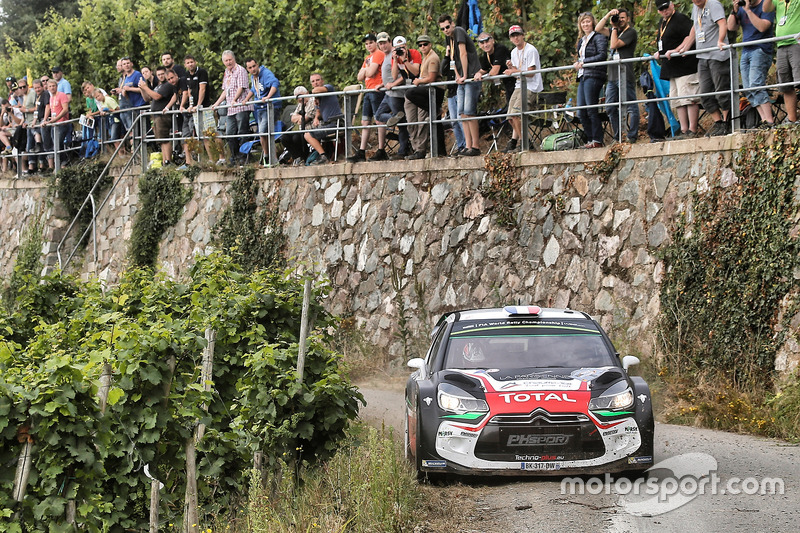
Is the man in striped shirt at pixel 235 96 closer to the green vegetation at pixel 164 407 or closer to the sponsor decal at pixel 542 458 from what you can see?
the green vegetation at pixel 164 407

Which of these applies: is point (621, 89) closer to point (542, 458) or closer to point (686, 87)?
→ point (686, 87)

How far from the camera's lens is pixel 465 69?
54.7 feet

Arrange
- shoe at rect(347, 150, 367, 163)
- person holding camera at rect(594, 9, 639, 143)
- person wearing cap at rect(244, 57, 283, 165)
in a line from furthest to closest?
person wearing cap at rect(244, 57, 283, 165) < shoe at rect(347, 150, 367, 163) < person holding camera at rect(594, 9, 639, 143)

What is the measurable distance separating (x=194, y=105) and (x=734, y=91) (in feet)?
43.0

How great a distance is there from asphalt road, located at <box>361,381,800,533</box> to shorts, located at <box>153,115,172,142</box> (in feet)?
52.1

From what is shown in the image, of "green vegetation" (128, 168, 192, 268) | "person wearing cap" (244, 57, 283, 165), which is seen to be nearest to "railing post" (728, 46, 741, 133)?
"person wearing cap" (244, 57, 283, 165)

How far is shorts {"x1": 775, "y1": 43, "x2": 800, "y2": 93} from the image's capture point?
508 inches

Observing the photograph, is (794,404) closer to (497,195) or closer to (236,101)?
(497,195)

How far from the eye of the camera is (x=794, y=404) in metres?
11.7

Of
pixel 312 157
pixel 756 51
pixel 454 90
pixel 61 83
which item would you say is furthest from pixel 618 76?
pixel 61 83

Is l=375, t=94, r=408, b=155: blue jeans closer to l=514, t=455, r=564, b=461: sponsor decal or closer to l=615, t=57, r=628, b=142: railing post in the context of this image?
l=615, t=57, r=628, b=142: railing post

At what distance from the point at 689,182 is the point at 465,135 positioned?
4301 millimetres

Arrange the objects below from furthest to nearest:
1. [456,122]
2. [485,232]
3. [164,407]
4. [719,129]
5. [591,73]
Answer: [456,122]
[485,232]
[591,73]
[719,129]
[164,407]

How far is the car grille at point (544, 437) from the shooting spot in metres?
8.93
